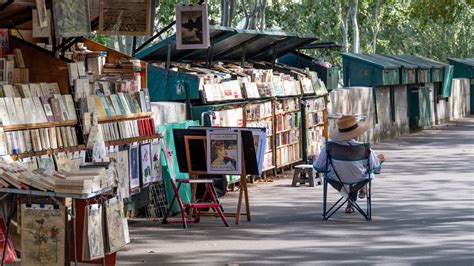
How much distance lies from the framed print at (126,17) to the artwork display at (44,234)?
5924 millimetres

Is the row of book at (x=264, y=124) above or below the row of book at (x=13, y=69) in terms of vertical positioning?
below

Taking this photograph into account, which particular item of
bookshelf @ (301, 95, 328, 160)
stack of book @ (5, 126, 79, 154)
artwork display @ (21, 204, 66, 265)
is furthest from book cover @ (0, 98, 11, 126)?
bookshelf @ (301, 95, 328, 160)

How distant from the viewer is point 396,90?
37.1 metres

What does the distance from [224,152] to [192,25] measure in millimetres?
2965

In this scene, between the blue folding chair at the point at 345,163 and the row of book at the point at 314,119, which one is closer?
the blue folding chair at the point at 345,163

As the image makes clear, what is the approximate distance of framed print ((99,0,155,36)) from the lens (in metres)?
15.6

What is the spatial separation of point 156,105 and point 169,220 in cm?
245

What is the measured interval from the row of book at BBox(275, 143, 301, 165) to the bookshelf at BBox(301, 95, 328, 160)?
254 mm

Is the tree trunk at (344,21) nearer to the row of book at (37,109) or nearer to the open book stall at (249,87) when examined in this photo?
the open book stall at (249,87)

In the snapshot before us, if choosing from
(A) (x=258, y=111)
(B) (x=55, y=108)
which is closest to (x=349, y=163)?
(B) (x=55, y=108)

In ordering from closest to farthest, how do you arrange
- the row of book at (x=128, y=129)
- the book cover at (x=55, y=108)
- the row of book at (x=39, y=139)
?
the row of book at (x=39, y=139) → the book cover at (x=55, y=108) → the row of book at (x=128, y=129)

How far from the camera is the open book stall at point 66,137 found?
989 cm

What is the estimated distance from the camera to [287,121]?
23906 mm

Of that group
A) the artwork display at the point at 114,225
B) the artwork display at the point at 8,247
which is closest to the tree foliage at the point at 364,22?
the artwork display at the point at 8,247
